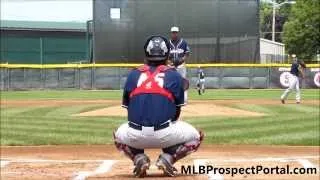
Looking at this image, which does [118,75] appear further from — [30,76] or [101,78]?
[30,76]

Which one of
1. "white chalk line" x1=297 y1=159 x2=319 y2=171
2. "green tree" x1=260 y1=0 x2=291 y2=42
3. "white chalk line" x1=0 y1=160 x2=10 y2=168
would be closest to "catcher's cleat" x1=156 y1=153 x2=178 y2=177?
"white chalk line" x1=297 y1=159 x2=319 y2=171

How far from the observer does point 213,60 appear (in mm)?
44406

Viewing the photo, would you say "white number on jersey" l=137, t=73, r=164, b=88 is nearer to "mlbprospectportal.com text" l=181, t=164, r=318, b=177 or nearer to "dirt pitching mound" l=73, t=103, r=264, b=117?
"mlbprospectportal.com text" l=181, t=164, r=318, b=177

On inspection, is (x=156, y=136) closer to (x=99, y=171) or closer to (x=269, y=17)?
(x=99, y=171)

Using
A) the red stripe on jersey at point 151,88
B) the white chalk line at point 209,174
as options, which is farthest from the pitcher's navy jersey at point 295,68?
the red stripe on jersey at point 151,88

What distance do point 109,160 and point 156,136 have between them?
342cm

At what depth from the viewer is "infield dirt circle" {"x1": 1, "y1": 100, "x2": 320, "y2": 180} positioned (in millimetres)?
7449

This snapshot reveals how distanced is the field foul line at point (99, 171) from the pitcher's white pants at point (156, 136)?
738mm

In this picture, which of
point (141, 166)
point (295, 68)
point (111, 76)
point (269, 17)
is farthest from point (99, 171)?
point (269, 17)

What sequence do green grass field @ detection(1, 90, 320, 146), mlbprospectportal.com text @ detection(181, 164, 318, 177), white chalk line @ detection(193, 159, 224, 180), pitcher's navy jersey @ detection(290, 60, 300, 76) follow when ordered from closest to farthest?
white chalk line @ detection(193, 159, 224, 180) < mlbprospectportal.com text @ detection(181, 164, 318, 177) < green grass field @ detection(1, 90, 320, 146) < pitcher's navy jersey @ detection(290, 60, 300, 76)

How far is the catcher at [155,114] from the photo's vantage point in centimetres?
629

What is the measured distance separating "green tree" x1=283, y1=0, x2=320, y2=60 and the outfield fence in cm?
1726

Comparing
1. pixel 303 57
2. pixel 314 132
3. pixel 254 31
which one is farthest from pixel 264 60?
pixel 314 132

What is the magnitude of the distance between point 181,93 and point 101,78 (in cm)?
3664
